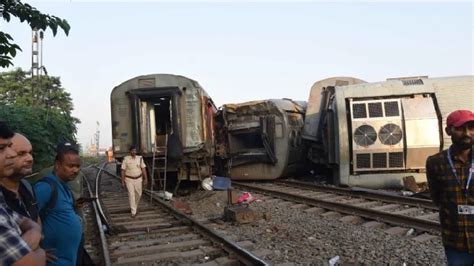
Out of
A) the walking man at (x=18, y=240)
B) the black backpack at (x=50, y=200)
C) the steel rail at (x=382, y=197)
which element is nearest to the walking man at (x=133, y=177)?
the steel rail at (x=382, y=197)

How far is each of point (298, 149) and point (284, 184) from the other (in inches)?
66.0

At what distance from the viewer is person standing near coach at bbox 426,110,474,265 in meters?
2.86

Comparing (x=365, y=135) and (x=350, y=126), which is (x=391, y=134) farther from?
(x=350, y=126)

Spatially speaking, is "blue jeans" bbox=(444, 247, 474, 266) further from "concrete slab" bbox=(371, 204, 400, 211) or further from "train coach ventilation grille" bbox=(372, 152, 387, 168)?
"train coach ventilation grille" bbox=(372, 152, 387, 168)

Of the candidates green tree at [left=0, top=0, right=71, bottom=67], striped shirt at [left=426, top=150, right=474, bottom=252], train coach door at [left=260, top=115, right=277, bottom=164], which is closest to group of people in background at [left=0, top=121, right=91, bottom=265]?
green tree at [left=0, top=0, right=71, bottom=67]

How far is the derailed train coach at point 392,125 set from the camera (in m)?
11.7

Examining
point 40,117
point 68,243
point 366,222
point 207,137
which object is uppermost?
point 40,117

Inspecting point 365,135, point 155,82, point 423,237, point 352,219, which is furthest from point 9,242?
point 365,135

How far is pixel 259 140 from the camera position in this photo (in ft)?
52.5

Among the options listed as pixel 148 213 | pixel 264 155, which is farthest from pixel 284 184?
pixel 148 213

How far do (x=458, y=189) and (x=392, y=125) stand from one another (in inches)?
370

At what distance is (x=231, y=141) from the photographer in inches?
620

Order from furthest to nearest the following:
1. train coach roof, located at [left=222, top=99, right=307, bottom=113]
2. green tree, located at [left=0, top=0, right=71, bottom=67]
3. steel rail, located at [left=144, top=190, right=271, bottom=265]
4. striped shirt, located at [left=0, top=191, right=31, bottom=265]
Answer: train coach roof, located at [left=222, top=99, right=307, bottom=113]
steel rail, located at [left=144, top=190, right=271, bottom=265]
green tree, located at [left=0, top=0, right=71, bottom=67]
striped shirt, located at [left=0, top=191, right=31, bottom=265]

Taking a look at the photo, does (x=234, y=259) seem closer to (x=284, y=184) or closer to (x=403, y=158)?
(x=403, y=158)
